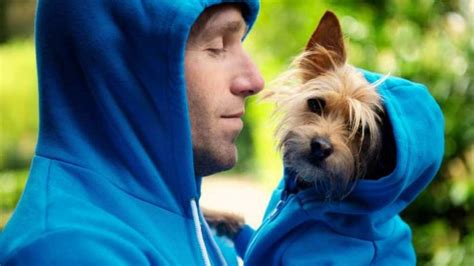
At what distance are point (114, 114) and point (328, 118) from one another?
0.99 m

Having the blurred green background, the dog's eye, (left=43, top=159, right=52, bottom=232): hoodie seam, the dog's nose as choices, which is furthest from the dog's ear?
the blurred green background

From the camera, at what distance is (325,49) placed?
9.19 feet

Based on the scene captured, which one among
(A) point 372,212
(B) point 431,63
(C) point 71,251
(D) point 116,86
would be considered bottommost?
(B) point 431,63

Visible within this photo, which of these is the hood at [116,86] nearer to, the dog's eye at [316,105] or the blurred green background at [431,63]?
the dog's eye at [316,105]

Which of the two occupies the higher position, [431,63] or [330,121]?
[330,121]

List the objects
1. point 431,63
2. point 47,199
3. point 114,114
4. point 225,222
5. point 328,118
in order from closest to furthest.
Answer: point 47,199
point 114,114
point 328,118
point 225,222
point 431,63

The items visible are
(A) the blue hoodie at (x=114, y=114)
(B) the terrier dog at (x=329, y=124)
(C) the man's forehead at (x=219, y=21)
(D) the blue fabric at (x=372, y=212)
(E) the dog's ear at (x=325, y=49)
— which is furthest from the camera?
(E) the dog's ear at (x=325, y=49)

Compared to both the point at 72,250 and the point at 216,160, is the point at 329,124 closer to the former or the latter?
the point at 216,160

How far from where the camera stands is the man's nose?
7.24 feet

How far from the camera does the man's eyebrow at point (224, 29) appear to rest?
2.16 meters

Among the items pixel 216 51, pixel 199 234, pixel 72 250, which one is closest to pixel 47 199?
pixel 72 250

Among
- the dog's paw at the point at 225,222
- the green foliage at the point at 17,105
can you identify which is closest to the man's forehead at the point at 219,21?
the dog's paw at the point at 225,222

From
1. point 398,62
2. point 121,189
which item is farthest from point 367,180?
point 398,62

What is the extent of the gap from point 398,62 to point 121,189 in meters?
3.81
